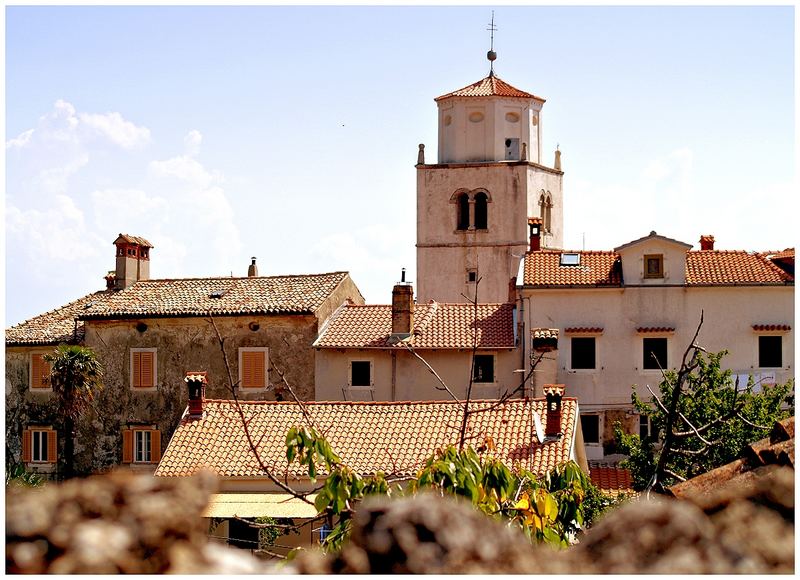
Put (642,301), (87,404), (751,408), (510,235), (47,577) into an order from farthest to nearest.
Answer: (510,235)
(87,404)
(642,301)
(751,408)
(47,577)

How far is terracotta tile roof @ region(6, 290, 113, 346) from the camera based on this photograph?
3944 centimetres

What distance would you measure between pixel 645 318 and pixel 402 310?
671cm

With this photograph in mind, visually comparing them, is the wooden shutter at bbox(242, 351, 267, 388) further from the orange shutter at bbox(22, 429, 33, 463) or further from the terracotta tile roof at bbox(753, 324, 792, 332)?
the terracotta tile roof at bbox(753, 324, 792, 332)

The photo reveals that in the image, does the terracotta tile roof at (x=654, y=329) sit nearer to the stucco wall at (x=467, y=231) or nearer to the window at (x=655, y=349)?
the window at (x=655, y=349)

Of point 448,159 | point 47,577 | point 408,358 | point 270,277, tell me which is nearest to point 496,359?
point 408,358

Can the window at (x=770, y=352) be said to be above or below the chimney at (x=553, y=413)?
above

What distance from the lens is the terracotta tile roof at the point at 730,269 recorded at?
113ft

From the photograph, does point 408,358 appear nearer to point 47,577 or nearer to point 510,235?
point 510,235

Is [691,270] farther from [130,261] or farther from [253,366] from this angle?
[130,261]

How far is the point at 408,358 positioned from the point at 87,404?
997 centimetres

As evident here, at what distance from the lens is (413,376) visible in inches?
1380

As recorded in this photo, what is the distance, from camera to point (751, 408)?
26281 mm

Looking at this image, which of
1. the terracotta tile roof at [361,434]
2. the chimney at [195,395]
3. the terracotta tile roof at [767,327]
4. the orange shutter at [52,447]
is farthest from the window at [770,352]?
the orange shutter at [52,447]

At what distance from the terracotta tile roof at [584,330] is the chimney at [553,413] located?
10.6 metres
